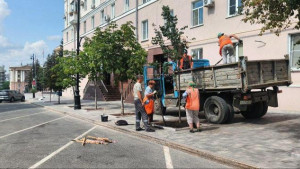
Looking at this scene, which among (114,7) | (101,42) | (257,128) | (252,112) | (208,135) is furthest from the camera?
(114,7)

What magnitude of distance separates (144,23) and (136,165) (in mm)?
20725

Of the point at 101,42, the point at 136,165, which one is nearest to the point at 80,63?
the point at 101,42

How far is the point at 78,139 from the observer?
8.52m

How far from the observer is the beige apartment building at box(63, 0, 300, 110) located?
43.5ft

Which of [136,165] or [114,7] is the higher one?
[114,7]

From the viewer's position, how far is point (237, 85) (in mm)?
9281

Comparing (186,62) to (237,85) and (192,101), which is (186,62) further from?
(192,101)

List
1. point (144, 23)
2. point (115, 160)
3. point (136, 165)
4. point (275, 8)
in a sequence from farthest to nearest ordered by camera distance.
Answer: point (144, 23) < point (275, 8) < point (115, 160) < point (136, 165)

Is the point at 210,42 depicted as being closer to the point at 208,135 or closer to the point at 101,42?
the point at 101,42

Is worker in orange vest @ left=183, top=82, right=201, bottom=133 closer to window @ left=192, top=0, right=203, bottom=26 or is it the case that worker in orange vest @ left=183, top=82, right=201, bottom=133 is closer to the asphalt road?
the asphalt road

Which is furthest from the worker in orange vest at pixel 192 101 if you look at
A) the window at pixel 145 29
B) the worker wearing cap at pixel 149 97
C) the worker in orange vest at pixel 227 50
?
the window at pixel 145 29

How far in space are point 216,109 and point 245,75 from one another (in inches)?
78.9

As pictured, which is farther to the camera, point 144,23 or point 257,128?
point 144,23

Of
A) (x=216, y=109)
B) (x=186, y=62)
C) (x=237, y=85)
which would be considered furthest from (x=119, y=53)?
(x=237, y=85)
